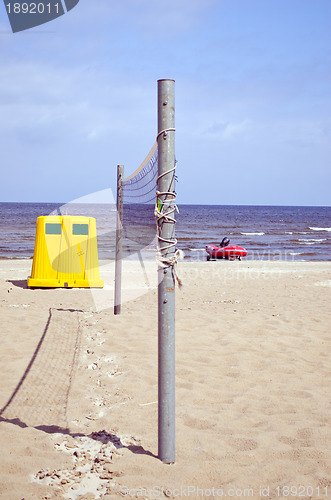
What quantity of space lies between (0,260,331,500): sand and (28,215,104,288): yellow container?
1741mm

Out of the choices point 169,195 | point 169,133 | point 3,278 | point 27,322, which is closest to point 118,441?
point 169,195

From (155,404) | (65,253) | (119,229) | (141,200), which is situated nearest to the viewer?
(155,404)

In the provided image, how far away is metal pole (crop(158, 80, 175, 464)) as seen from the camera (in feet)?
8.34

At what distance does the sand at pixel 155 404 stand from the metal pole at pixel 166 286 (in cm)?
22

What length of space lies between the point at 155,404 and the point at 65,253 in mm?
5817

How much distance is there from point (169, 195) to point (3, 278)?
368 inches

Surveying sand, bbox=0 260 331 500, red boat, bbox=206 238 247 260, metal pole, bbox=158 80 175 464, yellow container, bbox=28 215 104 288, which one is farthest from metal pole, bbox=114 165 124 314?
red boat, bbox=206 238 247 260

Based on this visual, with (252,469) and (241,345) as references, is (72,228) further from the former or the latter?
(252,469)

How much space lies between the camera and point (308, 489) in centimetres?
247

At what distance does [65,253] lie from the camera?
9.02 m

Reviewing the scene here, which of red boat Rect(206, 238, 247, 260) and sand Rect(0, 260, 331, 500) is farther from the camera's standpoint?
red boat Rect(206, 238, 247, 260)

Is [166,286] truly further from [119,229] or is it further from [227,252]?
[227,252]

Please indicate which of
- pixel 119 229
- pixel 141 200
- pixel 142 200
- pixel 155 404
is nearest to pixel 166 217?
pixel 155 404

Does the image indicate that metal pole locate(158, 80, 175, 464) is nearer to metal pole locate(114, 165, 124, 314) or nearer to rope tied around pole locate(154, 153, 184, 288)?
rope tied around pole locate(154, 153, 184, 288)
